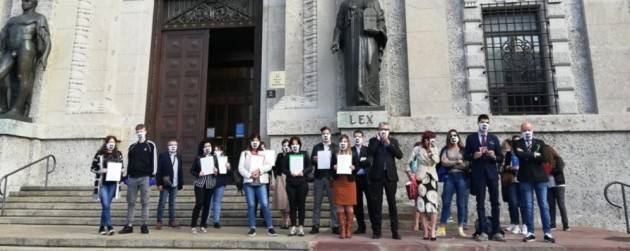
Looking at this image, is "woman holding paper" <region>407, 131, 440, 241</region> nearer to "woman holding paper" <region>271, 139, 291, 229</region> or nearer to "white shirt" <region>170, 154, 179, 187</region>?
"woman holding paper" <region>271, 139, 291, 229</region>

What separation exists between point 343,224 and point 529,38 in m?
7.46

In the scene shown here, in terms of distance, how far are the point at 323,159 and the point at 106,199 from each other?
3.98 meters

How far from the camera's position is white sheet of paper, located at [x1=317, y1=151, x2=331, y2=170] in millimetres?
8002

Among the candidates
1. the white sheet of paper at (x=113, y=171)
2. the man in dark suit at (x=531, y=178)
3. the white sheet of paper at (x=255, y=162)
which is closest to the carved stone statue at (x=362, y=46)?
the white sheet of paper at (x=255, y=162)

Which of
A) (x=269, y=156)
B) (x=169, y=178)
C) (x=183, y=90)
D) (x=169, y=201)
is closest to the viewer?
(x=269, y=156)

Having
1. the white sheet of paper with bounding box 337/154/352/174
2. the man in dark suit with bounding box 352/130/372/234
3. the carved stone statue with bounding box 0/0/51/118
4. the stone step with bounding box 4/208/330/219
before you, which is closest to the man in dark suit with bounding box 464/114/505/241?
the man in dark suit with bounding box 352/130/372/234

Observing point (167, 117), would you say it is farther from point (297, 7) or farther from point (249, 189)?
point (249, 189)

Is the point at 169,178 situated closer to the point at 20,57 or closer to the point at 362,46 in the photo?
the point at 362,46

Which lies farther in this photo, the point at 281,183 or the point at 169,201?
the point at 169,201

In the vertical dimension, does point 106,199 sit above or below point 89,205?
above

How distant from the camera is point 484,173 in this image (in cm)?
744

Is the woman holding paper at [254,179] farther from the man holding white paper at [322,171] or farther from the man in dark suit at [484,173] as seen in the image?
the man in dark suit at [484,173]

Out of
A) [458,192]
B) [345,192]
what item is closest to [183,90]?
[345,192]

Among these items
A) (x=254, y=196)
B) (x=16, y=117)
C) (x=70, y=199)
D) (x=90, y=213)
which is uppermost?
(x=16, y=117)
